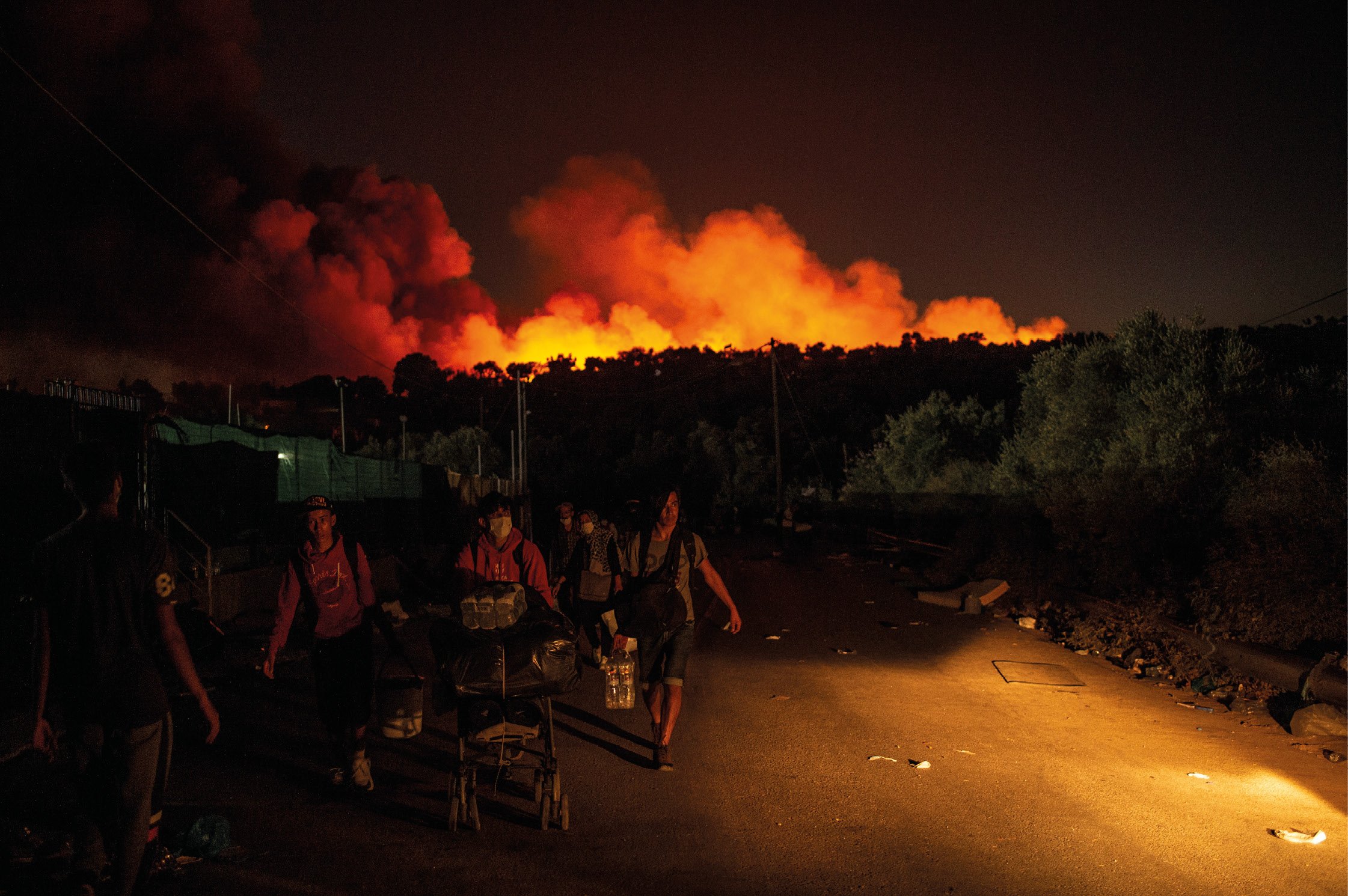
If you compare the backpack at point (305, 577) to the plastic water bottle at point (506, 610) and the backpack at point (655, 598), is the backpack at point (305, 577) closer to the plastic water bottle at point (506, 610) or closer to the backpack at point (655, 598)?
the plastic water bottle at point (506, 610)

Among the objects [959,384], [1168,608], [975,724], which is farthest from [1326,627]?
[959,384]

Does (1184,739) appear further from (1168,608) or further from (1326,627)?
(1168,608)

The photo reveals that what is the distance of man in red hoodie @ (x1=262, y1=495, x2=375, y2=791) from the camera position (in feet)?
17.9

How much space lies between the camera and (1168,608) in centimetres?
1162

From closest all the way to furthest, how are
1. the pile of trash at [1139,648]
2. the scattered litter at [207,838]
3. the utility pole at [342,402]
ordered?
1. the scattered litter at [207,838]
2. the pile of trash at [1139,648]
3. the utility pole at [342,402]

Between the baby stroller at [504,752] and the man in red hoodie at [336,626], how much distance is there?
2.44 ft

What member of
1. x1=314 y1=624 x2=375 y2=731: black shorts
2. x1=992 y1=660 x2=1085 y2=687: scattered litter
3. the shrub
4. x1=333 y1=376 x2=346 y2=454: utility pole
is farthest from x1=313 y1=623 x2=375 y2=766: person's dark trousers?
x1=333 y1=376 x2=346 y2=454: utility pole

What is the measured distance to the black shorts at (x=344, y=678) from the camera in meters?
5.52

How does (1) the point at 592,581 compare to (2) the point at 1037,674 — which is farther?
(2) the point at 1037,674

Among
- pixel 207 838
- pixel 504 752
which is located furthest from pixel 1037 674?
pixel 207 838

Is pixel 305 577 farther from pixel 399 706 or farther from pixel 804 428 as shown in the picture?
pixel 804 428

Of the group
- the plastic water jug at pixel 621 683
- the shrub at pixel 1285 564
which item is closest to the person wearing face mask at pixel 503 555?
the plastic water jug at pixel 621 683

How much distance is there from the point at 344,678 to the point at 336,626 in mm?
344

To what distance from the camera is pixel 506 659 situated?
191 inches
